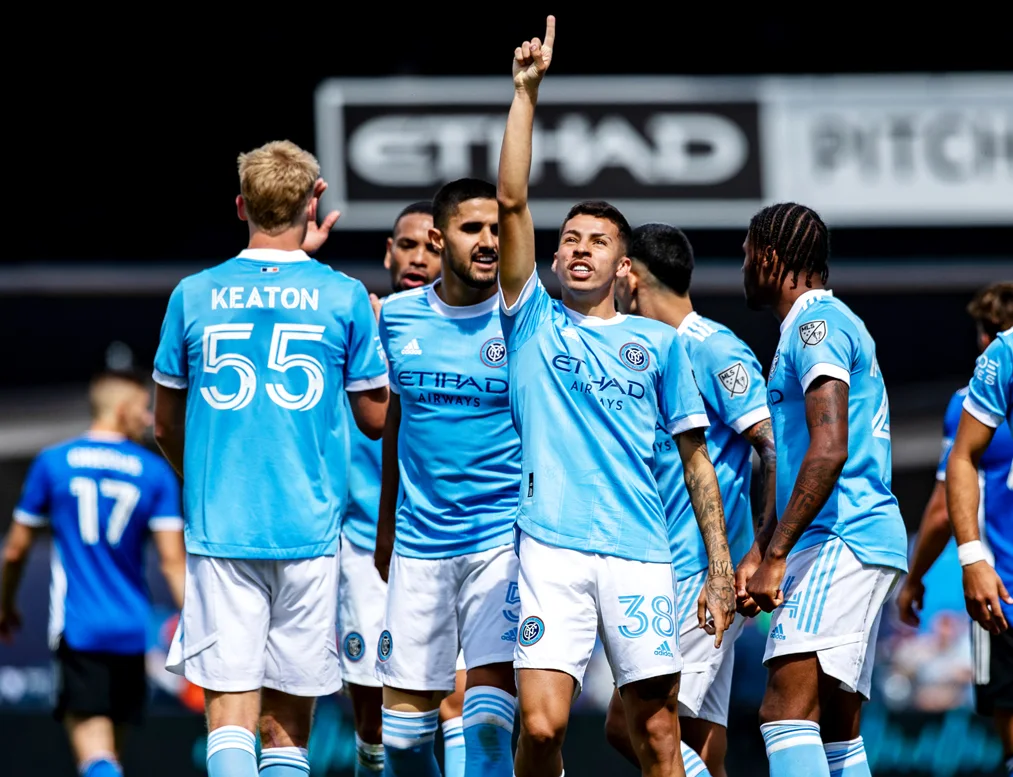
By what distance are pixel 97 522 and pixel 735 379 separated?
3.43 meters

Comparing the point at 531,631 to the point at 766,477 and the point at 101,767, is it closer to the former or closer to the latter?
the point at 766,477

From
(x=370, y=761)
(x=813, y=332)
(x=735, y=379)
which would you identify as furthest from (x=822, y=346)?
(x=370, y=761)

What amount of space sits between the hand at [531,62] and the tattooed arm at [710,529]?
48.1 inches

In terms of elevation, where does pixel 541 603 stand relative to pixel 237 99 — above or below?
below

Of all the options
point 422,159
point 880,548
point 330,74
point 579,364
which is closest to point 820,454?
point 880,548

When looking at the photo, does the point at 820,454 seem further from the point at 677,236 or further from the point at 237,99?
the point at 237,99

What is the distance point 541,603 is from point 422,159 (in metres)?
6.77

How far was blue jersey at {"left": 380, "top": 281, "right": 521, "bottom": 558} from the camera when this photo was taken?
5262mm

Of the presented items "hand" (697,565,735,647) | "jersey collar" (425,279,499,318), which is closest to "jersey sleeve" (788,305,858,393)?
"hand" (697,565,735,647)

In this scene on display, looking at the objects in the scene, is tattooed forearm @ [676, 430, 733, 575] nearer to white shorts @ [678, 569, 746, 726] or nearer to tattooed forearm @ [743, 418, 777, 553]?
tattooed forearm @ [743, 418, 777, 553]

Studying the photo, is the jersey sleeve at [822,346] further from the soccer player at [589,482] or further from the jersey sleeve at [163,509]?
the jersey sleeve at [163,509]

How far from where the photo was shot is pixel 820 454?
15.0 feet

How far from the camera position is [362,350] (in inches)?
199

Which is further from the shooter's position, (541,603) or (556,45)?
(556,45)
